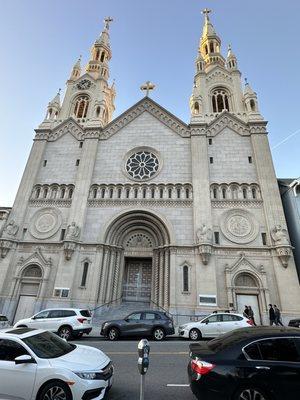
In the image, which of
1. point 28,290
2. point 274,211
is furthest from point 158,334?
point 274,211

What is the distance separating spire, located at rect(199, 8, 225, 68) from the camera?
37094 mm

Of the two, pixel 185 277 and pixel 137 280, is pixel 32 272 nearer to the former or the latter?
pixel 137 280

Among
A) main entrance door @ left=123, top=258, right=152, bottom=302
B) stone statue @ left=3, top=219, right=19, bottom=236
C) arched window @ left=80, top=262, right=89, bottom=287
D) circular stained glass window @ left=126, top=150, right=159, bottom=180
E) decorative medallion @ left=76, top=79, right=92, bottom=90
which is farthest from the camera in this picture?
decorative medallion @ left=76, top=79, right=92, bottom=90

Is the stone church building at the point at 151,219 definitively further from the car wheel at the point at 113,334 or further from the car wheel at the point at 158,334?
the car wheel at the point at 113,334

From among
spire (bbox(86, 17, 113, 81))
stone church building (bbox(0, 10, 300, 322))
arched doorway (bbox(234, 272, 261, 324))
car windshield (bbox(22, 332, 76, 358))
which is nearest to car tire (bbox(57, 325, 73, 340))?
stone church building (bbox(0, 10, 300, 322))

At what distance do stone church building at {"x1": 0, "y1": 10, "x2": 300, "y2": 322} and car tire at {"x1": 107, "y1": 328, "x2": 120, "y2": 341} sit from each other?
23.1 ft

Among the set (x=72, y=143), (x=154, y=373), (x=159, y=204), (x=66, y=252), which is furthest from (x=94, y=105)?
(x=154, y=373)

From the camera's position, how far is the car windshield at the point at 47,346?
5.25 meters

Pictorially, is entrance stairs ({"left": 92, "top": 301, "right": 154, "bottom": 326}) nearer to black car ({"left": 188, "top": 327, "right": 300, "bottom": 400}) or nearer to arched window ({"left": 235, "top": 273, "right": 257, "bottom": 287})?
arched window ({"left": 235, "top": 273, "right": 257, "bottom": 287})

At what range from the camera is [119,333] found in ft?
43.5

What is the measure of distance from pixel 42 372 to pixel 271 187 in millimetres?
23056

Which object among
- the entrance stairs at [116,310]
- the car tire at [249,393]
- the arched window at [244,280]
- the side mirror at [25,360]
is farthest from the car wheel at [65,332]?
the arched window at [244,280]

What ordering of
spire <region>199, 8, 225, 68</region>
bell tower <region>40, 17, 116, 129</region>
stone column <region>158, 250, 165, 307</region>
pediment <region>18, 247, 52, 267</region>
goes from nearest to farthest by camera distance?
stone column <region>158, 250, 165, 307</region>, pediment <region>18, 247, 52, 267</region>, bell tower <region>40, 17, 116, 129</region>, spire <region>199, 8, 225, 68</region>

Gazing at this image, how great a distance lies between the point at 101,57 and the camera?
39.8 m
